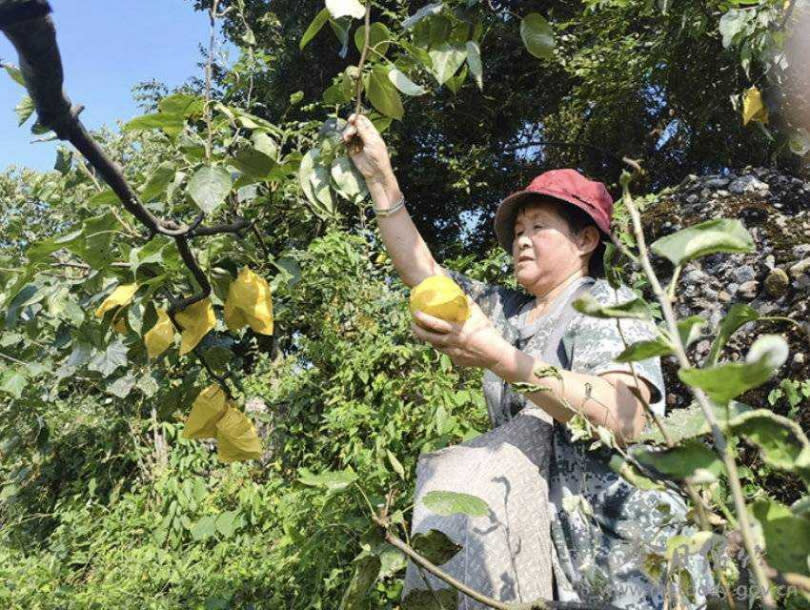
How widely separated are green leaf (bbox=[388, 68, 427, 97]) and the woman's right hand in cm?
12

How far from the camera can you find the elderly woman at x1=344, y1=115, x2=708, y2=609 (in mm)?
844

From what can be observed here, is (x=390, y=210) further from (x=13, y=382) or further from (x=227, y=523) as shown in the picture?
(x=227, y=523)

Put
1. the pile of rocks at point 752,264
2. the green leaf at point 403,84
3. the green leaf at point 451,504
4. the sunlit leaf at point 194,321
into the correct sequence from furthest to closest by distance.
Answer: the pile of rocks at point 752,264
the sunlit leaf at point 194,321
the green leaf at point 403,84
the green leaf at point 451,504

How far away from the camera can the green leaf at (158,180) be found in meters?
0.81

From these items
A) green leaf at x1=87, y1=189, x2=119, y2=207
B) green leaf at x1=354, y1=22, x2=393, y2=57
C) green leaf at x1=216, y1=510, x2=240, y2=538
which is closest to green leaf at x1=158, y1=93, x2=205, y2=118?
green leaf at x1=87, y1=189, x2=119, y2=207

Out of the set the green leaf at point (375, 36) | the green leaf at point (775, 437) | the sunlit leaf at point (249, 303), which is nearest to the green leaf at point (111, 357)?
the sunlit leaf at point (249, 303)

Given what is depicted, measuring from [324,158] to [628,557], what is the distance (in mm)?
635

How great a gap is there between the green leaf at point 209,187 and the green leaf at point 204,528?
2.30m

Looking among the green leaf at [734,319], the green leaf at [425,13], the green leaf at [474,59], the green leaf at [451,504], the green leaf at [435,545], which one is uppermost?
the green leaf at [425,13]

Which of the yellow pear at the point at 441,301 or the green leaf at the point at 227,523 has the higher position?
the yellow pear at the point at 441,301

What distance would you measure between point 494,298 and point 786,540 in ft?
3.41

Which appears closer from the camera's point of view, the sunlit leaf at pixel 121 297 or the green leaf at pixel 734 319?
the green leaf at pixel 734 319

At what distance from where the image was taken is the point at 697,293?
2568 mm

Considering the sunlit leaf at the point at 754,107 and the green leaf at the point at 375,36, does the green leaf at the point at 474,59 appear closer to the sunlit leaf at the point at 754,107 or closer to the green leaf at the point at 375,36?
the green leaf at the point at 375,36
